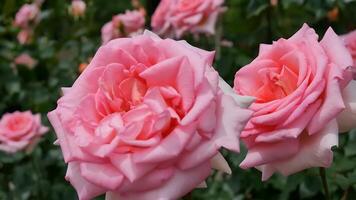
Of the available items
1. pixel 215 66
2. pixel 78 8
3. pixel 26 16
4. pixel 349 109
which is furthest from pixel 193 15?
pixel 349 109

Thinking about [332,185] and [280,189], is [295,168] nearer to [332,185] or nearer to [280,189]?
[332,185]

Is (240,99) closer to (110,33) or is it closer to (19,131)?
(19,131)

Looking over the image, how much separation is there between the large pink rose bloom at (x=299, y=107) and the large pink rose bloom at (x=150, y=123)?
0.17 ft

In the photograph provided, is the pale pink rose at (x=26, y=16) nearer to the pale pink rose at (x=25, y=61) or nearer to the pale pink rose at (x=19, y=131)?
the pale pink rose at (x=25, y=61)

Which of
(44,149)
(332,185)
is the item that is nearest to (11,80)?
(44,149)

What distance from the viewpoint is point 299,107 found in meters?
0.70

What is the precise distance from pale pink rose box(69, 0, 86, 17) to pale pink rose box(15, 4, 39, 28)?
0.43ft

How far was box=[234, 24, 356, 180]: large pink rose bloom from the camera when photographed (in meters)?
0.71

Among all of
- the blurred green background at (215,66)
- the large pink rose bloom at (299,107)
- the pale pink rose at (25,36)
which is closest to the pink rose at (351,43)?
the blurred green background at (215,66)

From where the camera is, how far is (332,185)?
1066 mm

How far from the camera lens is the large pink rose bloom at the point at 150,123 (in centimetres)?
64

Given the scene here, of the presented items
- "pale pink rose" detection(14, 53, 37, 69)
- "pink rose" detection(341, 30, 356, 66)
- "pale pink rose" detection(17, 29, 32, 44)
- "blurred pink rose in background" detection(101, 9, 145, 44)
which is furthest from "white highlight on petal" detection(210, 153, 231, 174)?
"pale pink rose" detection(17, 29, 32, 44)

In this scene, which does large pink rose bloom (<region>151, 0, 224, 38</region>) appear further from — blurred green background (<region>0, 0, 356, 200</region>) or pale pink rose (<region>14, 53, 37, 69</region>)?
pale pink rose (<region>14, 53, 37, 69</region>)

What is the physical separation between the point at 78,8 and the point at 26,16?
180 mm
